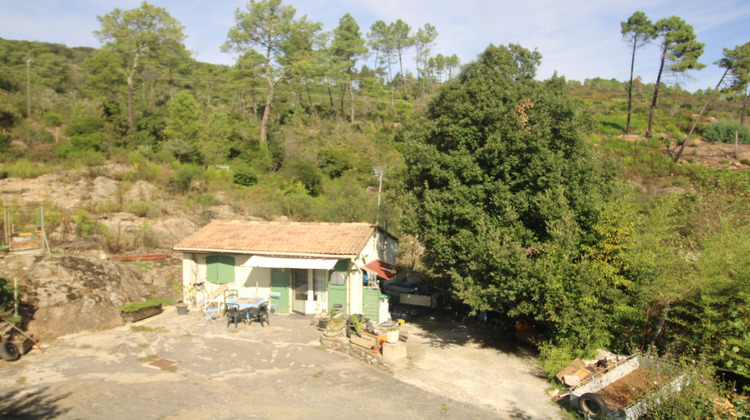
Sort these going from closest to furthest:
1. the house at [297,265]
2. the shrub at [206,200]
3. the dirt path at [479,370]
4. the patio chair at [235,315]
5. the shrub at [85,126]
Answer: the dirt path at [479,370]
the patio chair at [235,315]
the house at [297,265]
the shrub at [206,200]
the shrub at [85,126]

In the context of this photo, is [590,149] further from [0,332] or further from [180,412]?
[0,332]

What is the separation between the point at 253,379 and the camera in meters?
9.89

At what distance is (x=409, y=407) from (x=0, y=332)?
407 inches

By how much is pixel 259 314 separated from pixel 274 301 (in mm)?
1373

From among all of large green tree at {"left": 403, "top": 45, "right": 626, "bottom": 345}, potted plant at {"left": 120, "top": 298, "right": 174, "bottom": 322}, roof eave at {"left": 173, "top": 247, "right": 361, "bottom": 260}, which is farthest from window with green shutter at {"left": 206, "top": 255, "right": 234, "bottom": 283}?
large green tree at {"left": 403, "top": 45, "right": 626, "bottom": 345}

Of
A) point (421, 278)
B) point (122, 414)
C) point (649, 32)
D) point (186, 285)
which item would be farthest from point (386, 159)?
point (122, 414)

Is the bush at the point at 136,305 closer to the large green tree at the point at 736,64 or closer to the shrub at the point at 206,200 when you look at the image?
the shrub at the point at 206,200

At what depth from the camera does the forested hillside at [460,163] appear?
33.2 feet

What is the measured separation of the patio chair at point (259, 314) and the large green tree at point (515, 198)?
5.41 metres

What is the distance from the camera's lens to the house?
44.9ft

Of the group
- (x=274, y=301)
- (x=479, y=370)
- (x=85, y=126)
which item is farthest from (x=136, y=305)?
(x=85, y=126)

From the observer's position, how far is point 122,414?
26.3 feet

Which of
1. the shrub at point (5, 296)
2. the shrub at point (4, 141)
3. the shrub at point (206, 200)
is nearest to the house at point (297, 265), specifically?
the shrub at point (5, 296)

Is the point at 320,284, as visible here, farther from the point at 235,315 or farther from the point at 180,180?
the point at 180,180
